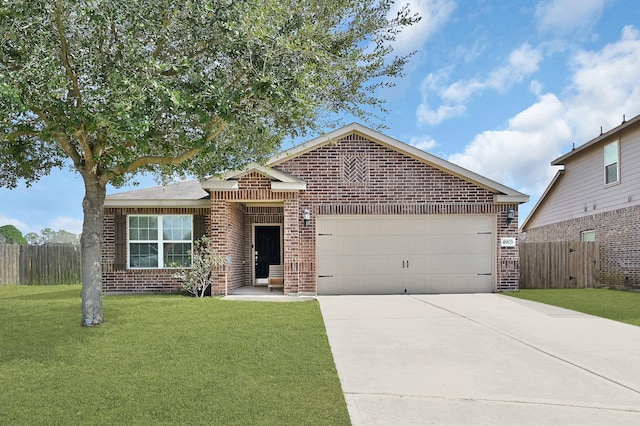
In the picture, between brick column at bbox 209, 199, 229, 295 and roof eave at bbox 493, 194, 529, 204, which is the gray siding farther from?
brick column at bbox 209, 199, 229, 295

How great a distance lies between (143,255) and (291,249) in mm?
4470

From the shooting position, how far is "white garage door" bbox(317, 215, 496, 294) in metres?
13.4

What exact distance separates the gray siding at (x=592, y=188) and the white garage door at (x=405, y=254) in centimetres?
575

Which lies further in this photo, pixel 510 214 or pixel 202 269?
pixel 510 214

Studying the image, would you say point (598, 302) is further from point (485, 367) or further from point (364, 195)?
point (485, 367)

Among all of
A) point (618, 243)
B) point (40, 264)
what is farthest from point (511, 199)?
point (40, 264)

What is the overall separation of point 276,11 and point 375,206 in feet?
22.3

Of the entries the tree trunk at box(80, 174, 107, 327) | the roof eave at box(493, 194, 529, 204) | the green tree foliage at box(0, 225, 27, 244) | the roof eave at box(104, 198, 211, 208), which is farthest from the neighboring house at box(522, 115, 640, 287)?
the green tree foliage at box(0, 225, 27, 244)

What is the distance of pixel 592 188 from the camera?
18.0 meters

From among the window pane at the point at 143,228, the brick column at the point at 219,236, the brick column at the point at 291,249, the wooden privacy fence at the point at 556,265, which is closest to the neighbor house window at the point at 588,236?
the wooden privacy fence at the point at 556,265

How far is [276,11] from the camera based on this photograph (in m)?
7.65

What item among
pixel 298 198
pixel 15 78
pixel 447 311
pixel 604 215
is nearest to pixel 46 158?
pixel 15 78

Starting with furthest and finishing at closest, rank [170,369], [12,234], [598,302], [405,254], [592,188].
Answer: [12,234], [592,188], [405,254], [598,302], [170,369]

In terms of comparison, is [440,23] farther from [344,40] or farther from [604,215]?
[604,215]
